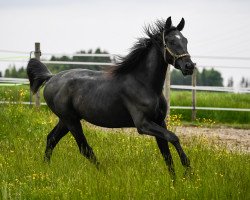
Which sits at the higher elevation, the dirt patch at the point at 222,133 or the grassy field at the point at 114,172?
the grassy field at the point at 114,172

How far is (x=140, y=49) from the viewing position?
7.76 m

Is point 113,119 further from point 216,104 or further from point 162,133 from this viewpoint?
point 216,104

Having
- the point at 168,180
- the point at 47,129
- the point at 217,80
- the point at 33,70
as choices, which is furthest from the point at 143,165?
the point at 217,80

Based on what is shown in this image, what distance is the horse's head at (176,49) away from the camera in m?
7.07

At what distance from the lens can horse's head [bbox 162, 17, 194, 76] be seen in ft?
23.2

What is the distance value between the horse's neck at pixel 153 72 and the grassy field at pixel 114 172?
97 centimetres

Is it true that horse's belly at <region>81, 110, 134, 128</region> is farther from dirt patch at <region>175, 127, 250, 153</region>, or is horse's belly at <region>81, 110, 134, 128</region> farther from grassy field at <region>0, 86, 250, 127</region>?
grassy field at <region>0, 86, 250, 127</region>

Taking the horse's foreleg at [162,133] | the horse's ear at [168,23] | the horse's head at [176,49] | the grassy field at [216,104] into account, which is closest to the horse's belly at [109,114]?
the horse's foreleg at [162,133]

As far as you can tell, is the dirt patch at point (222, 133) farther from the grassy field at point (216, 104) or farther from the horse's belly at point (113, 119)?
the horse's belly at point (113, 119)

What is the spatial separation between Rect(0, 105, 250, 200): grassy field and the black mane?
122cm

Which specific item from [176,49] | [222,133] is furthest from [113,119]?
[222,133]

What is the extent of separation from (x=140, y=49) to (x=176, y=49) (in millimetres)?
659

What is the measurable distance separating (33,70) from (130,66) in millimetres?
2156

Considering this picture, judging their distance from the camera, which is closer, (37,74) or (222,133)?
(37,74)
